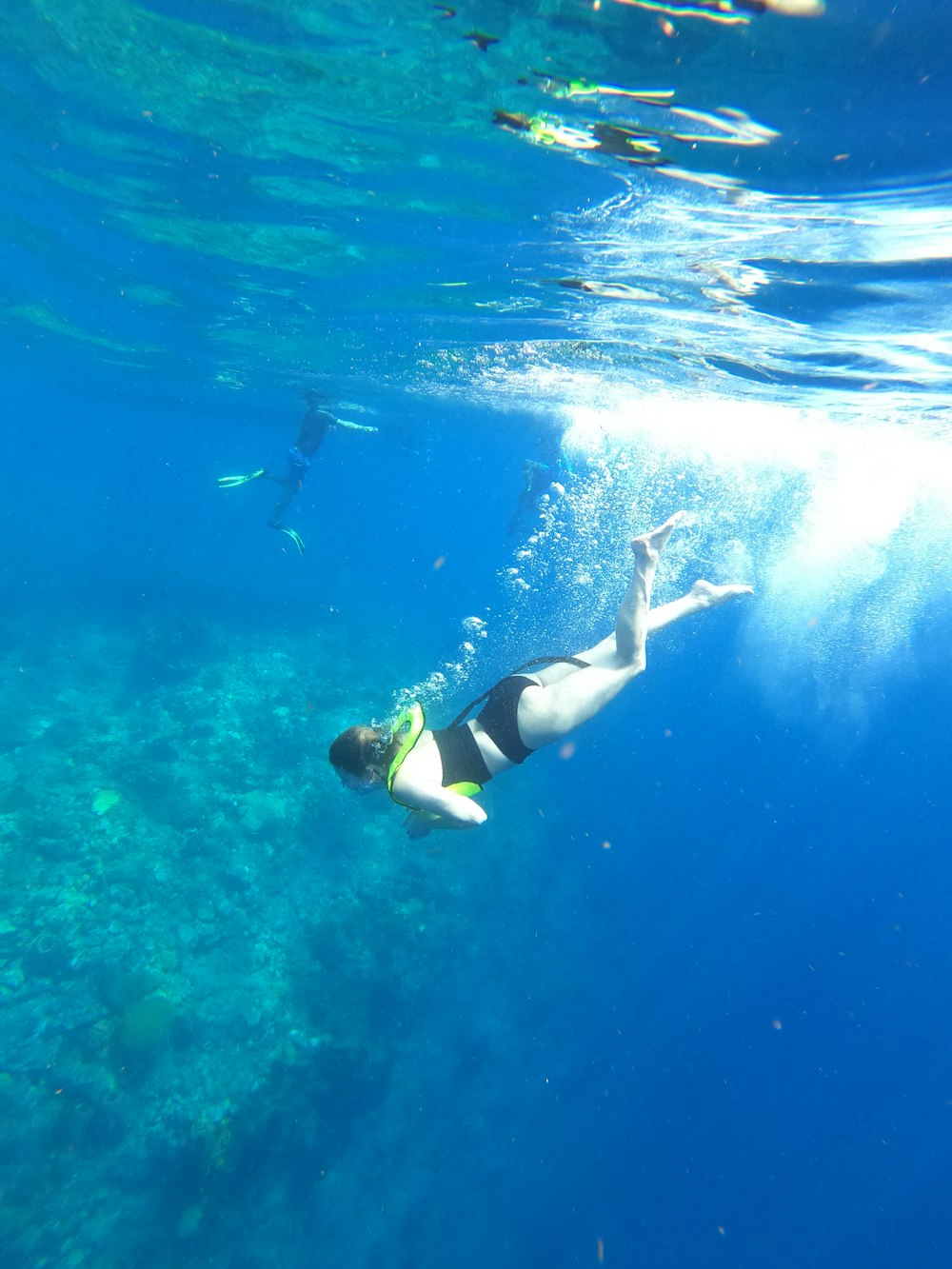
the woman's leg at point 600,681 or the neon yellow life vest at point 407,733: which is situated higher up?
the woman's leg at point 600,681

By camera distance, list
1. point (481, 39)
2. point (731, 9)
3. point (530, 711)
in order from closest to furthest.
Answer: point (731, 9) → point (530, 711) → point (481, 39)

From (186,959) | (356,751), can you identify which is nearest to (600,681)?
(356,751)

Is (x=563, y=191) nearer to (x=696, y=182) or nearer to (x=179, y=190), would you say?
(x=696, y=182)

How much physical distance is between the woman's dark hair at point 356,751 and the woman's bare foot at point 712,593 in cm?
407

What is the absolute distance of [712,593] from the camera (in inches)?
270

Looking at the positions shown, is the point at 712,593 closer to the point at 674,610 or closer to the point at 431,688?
the point at 674,610


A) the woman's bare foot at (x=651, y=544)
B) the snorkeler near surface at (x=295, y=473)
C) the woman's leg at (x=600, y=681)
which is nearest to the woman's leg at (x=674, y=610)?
the woman's leg at (x=600, y=681)

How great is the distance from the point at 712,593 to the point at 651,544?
1.55 metres

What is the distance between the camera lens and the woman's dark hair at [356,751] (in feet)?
15.2

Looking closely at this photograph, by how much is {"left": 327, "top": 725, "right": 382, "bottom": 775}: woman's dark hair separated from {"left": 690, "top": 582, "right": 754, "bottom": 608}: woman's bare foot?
Answer: 407 cm

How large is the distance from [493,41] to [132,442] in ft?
309

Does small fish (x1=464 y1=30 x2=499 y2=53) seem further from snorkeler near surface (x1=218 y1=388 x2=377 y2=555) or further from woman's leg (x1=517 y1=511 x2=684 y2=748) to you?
snorkeler near surface (x1=218 y1=388 x2=377 y2=555)

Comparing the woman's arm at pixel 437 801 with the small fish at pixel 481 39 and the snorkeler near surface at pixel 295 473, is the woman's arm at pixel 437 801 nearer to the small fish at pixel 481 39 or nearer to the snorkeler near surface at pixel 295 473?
the small fish at pixel 481 39

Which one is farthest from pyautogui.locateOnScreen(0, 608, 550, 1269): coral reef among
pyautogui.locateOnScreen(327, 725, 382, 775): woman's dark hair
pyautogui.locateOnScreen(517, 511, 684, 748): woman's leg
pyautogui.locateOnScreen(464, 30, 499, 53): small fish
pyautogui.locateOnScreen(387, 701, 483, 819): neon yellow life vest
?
pyautogui.locateOnScreen(464, 30, 499, 53): small fish
